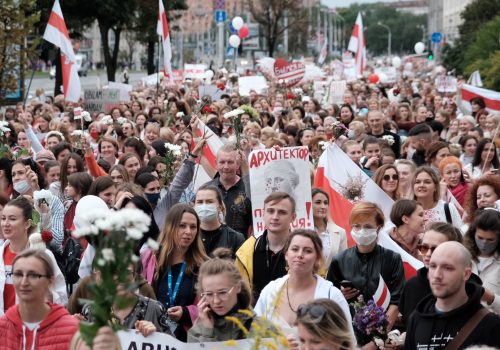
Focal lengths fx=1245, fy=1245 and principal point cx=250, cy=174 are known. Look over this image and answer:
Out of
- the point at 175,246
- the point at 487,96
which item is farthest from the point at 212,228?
the point at 487,96

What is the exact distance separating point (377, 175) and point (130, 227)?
669cm

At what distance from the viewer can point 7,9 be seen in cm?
2419

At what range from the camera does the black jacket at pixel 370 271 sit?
26.1ft

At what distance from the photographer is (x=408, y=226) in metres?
9.19

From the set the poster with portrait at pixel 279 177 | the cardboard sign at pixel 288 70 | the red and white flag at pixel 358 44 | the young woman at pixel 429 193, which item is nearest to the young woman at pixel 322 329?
the poster with portrait at pixel 279 177

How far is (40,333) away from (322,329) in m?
1.65

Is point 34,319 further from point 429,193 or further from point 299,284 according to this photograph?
point 429,193

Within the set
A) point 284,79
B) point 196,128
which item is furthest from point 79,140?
point 284,79

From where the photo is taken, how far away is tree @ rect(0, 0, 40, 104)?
24.1m

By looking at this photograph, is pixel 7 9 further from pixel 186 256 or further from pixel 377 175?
pixel 186 256

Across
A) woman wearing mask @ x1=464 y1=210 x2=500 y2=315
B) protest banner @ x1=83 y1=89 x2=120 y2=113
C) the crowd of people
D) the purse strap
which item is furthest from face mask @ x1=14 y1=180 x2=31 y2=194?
protest banner @ x1=83 y1=89 x2=120 y2=113

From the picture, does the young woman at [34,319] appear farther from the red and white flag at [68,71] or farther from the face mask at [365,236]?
the red and white flag at [68,71]

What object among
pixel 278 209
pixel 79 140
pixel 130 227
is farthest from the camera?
pixel 79 140

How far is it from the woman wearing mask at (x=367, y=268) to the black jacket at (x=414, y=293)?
0.46 meters
